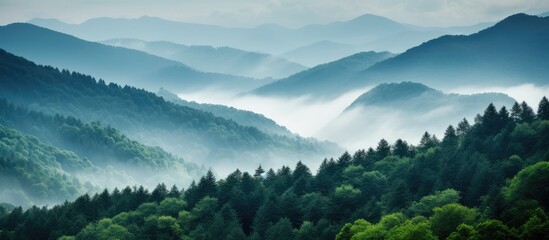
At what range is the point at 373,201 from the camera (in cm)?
13050

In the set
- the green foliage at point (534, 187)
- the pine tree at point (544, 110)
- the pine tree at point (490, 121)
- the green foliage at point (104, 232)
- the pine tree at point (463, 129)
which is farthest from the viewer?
the pine tree at point (463, 129)

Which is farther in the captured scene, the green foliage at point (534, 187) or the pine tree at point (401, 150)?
the pine tree at point (401, 150)

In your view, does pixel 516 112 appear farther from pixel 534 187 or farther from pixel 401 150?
pixel 534 187

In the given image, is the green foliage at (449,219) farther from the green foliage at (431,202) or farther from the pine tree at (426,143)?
the pine tree at (426,143)

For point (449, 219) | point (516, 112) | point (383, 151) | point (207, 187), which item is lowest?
point (449, 219)

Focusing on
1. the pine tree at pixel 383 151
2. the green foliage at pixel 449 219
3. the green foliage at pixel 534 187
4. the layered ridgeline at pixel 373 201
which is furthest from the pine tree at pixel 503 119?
the green foliage at pixel 449 219

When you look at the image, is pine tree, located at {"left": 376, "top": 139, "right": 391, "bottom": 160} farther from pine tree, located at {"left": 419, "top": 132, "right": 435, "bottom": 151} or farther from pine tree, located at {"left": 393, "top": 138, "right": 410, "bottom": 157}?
pine tree, located at {"left": 419, "top": 132, "right": 435, "bottom": 151}

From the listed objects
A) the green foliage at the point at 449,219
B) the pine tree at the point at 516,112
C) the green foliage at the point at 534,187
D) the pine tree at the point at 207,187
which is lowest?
the green foliage at the point at 449,219

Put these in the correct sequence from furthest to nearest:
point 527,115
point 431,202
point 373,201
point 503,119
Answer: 1. point 503,119
2. point 527,115
3. point 373,201
4. point 431,202

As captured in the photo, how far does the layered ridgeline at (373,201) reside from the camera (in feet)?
334

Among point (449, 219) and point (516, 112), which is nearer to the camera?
point (449, 219)

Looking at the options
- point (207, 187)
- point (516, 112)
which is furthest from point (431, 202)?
point (207, 187)

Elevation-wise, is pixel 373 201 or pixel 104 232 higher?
pixel 104 232

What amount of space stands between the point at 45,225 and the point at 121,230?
26387 millimetres
